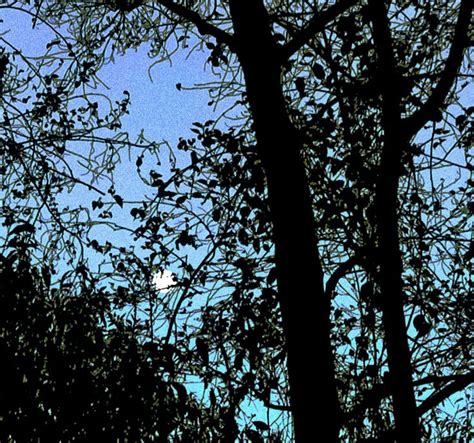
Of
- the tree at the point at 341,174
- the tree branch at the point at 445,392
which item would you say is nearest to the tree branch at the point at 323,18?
the tree at the point at 341,174

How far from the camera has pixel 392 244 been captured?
19.2 ft

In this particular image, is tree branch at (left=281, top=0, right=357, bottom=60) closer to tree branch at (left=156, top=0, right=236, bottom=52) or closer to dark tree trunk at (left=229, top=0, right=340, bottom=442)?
dark tree trunk at (left=229, top=0, right=340, bottom=442)

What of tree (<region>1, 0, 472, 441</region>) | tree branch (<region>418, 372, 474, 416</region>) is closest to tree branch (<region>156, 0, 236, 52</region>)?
tree (<region>1, 0, 472, 441</region>)

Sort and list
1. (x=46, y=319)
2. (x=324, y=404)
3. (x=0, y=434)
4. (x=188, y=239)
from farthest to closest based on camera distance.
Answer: (x=188, y=239)
(x=46, y=319)
(x=0, y=434)
(x=324, y=404)

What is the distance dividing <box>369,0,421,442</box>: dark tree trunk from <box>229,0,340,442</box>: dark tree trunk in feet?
2.14

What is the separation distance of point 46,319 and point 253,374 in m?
1.93

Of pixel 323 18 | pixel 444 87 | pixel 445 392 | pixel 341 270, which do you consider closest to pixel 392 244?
pixel 341 270

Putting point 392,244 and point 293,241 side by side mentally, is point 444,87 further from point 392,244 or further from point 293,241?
point 293,241

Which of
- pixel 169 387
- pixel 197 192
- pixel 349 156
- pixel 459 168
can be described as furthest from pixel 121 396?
pixel 459 168

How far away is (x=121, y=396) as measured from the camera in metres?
6.12

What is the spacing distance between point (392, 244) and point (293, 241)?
93cm

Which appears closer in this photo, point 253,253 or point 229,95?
point 253,253

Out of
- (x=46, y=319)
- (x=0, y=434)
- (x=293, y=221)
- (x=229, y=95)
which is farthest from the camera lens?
(x=229, y=95)

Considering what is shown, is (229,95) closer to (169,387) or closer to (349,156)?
(349,156)
